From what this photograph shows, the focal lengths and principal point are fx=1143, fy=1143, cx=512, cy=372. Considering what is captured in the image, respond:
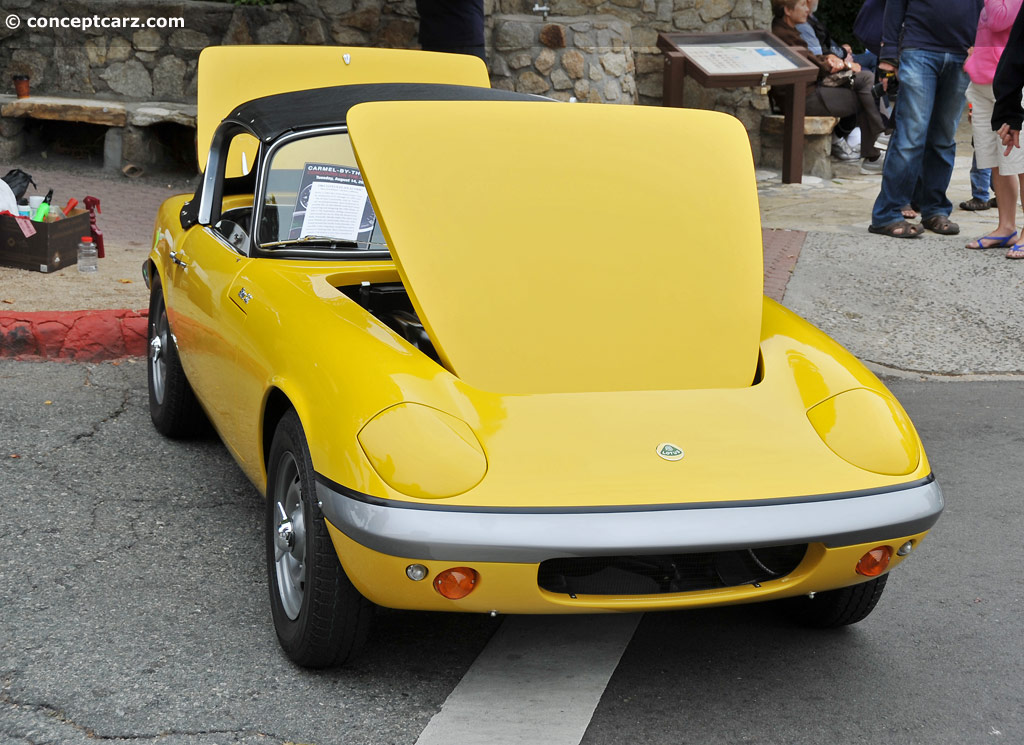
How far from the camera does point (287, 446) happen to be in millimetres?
2922

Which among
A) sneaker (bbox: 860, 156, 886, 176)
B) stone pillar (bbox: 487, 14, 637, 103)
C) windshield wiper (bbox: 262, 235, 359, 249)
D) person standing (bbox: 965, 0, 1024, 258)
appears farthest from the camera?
sneaker (bbox: 860, 156, 886, 176)

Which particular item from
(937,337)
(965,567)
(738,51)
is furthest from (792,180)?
(965,567)

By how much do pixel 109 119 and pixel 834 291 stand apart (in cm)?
646

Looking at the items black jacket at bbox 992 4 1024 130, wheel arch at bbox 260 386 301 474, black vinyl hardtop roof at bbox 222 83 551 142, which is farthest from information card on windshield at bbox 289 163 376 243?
black jacket at bbox 992 4 1024 130

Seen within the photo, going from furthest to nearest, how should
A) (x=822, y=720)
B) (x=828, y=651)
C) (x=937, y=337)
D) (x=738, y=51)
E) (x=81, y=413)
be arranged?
(x=738, y=51) → (x=937, y=337) → (x=81, y=413) → (x=828, y=651) → (x=822, y=720)

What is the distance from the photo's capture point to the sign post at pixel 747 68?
9.92m

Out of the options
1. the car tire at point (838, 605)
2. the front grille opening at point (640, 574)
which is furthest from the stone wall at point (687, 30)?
the front grille opening at point (640, 574)

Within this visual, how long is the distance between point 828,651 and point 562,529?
3.49 feet

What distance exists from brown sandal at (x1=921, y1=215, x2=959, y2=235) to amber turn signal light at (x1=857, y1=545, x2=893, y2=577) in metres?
6.14

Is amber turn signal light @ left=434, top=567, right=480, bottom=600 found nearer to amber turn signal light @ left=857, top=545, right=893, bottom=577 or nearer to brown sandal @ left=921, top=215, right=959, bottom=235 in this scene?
amber turn signal light @ left=857, top=545, right=893, bottom=577

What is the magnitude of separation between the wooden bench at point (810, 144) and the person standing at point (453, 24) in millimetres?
3650

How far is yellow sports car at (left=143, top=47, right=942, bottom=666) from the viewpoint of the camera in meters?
2.57

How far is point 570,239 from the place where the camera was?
3.23 meters

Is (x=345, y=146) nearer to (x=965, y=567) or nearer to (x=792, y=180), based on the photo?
(x=965, y=567)
